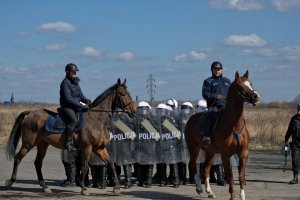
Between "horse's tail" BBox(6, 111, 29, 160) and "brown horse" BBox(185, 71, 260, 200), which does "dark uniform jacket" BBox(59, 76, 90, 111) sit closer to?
"horse's tail" BBox(6, 111, 29, 160)

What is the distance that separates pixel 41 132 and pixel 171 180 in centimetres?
385

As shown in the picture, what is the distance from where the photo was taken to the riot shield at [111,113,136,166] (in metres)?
16.1

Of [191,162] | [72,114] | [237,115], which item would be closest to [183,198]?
[191,162]

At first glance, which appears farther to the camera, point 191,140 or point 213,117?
point 191,140

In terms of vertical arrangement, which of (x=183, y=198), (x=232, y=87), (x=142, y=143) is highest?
(x=232, y=87)

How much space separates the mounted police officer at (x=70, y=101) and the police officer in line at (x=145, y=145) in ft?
6.39

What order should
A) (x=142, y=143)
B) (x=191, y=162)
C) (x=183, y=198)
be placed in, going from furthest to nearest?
(x=142, y=143) → (x=191, y=162) → (x=183, y=198)

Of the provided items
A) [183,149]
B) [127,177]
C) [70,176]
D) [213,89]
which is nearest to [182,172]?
[183,149]

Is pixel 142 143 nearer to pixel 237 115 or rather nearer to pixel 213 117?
Result: pixel 213 117

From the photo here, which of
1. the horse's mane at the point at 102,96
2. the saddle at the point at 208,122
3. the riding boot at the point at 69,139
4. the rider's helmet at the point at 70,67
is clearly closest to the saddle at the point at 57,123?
the riding boot at the point at 69,139

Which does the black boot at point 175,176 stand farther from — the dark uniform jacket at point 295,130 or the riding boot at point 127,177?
the dark uniform jacket at point 295,130

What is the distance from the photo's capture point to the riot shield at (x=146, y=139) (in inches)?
639

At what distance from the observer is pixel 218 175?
16.6m

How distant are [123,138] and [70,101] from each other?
2116 mm
